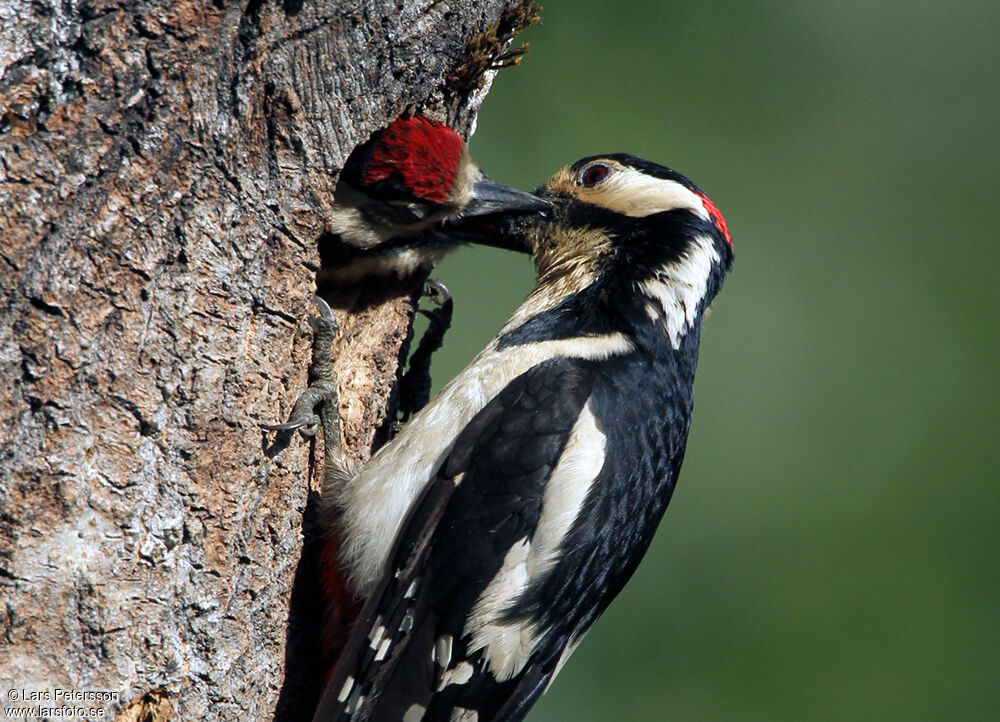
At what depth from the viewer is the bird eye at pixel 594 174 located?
3016 mm

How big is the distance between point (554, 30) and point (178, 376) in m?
4.51

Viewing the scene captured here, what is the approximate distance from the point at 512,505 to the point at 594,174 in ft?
3.49

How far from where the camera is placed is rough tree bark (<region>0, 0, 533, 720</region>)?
6.03ft

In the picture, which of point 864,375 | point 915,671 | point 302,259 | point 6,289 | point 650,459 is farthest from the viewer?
point 864,375

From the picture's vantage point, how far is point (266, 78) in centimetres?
206

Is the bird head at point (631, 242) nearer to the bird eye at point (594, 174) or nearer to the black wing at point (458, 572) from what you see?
the bird eye at point (594, 174)

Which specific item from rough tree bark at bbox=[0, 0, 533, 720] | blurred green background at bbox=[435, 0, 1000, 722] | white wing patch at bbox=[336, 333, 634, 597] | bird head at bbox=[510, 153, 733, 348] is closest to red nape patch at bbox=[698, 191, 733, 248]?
bird head at bbox=[510, 153, 733, 348]

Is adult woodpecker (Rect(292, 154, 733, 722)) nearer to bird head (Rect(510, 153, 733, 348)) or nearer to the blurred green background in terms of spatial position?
bird head (Rect(510, 153, 733, 348))

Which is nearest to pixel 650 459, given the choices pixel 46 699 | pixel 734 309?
pixel 46 699

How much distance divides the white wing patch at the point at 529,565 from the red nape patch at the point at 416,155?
69cm

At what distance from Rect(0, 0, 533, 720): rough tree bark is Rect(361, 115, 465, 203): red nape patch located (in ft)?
→ 0.38

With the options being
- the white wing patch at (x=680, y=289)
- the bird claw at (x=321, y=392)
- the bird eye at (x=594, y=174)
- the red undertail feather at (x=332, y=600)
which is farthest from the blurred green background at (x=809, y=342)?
the red undertail feather at (x=332, y=600)

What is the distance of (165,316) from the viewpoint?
6.52ft

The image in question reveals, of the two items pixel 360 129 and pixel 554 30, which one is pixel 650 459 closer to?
pixel 360 129
